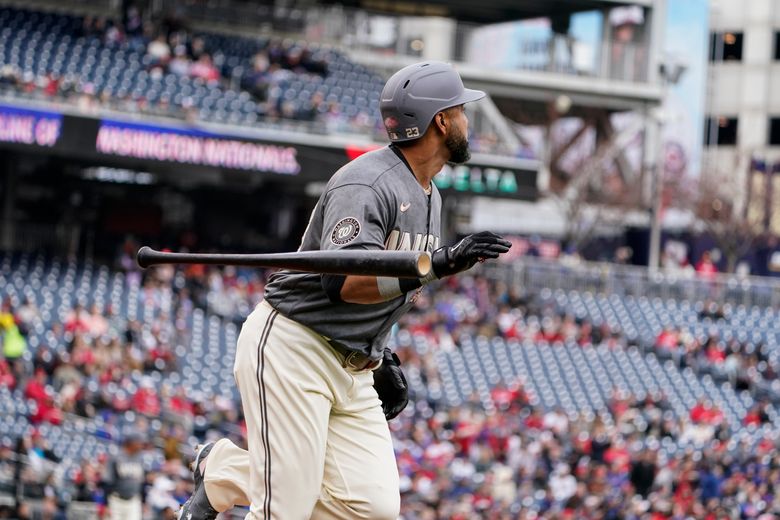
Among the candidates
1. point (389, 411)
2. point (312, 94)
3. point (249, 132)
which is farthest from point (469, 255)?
point (312, 94)

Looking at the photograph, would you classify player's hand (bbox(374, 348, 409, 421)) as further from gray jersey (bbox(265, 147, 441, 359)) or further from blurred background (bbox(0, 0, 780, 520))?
blurred background (bbox(0, 0, 780, 520))

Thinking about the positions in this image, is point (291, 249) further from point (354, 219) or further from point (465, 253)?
point (465, 253)

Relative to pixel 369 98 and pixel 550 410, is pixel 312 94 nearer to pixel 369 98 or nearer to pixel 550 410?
pixel 369 98

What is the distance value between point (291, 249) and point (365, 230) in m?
21.4

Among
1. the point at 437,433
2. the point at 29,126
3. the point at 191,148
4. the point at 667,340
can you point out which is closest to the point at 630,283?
the point at 667,340

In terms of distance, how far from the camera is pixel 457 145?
16.6ft

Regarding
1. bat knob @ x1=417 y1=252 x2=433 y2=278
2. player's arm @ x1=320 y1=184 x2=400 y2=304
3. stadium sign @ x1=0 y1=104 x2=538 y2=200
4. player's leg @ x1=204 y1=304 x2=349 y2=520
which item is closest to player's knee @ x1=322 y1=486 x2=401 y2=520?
player's leg @ x1=204 y1=304 x2=349 y2=520

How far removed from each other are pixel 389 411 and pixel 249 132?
17524 millimetres

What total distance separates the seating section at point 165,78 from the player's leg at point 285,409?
16932 mm

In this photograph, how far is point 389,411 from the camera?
5535mm

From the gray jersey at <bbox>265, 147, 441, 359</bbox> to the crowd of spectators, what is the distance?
7273 millimetres

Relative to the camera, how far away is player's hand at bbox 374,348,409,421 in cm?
544

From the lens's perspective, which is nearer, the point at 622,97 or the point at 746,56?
the point at 622,97

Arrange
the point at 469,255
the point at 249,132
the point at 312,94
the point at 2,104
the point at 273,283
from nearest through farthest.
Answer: the point at 469,255
the point at 273,283
the point at 2,104
the point at 249,132
the point at 312,94
